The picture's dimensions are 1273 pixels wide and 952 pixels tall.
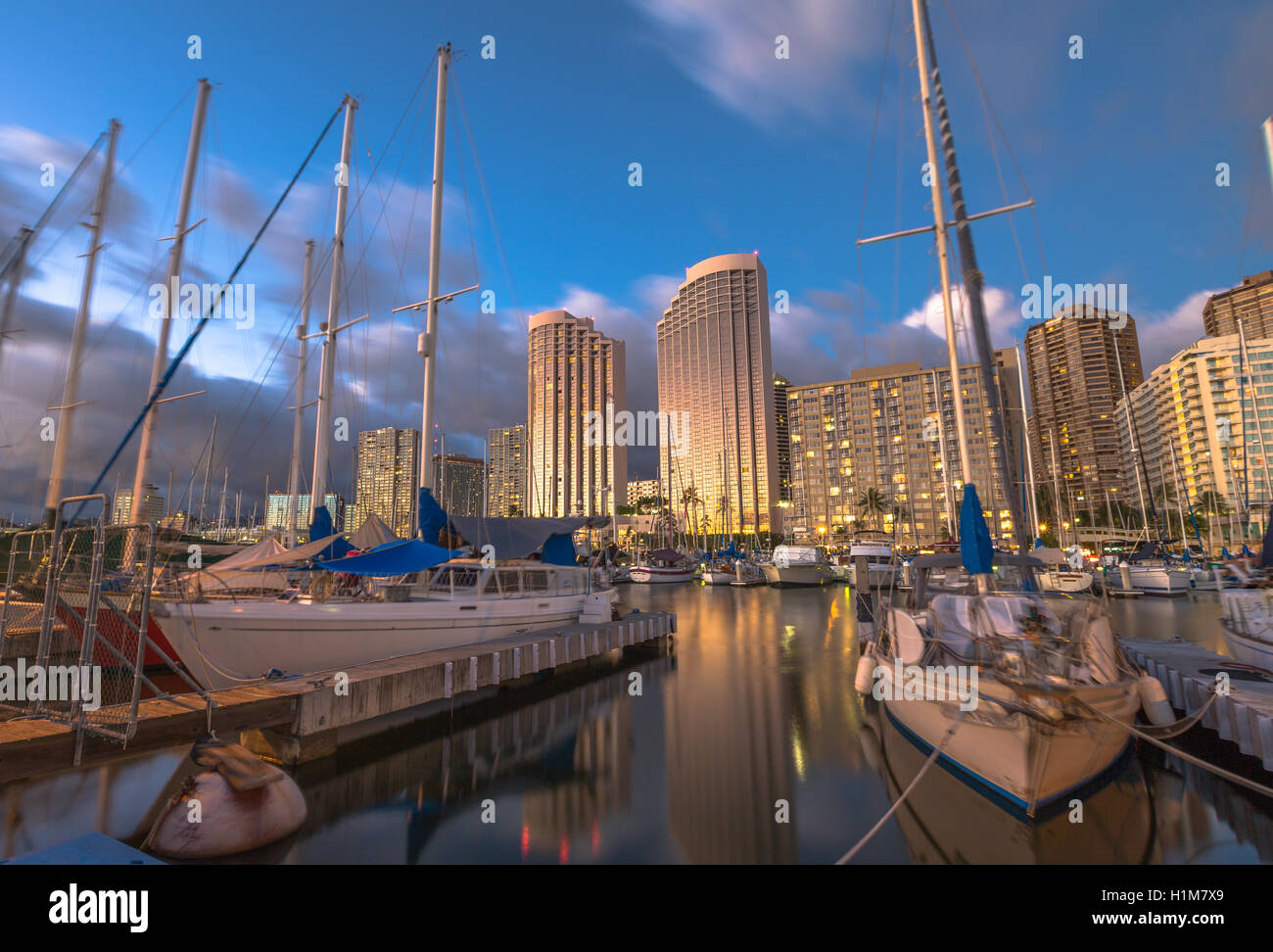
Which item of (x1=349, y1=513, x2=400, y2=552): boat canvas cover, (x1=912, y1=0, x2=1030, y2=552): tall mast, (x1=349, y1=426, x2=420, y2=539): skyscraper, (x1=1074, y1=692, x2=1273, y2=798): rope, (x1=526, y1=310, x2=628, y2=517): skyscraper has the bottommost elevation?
(x1=1074, y1=692, x2=1273, y2=798): rope

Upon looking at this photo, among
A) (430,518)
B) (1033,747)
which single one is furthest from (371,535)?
(1033,747)

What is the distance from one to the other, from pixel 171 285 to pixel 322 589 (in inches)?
588

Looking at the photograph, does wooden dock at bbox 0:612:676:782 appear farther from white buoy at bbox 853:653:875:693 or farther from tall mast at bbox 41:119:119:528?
tall mast at bbox 41:119:119:528

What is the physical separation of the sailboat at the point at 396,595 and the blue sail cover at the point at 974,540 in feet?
38.9

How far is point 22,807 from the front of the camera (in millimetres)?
8602

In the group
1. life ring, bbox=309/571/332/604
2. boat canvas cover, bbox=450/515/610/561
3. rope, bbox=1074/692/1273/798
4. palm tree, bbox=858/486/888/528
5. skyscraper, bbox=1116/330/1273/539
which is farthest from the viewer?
palm tree, bbox=858/486/888/528

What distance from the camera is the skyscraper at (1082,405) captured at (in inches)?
6134

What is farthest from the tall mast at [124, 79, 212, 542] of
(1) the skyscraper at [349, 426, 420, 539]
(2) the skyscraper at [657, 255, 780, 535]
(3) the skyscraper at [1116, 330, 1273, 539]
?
(2) the skyscraper at [657, 255, 780, 535]

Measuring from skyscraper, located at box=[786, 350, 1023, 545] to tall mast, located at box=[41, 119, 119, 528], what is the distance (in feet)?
391

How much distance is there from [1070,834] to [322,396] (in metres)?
23.9

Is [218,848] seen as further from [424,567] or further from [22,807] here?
[424,567]

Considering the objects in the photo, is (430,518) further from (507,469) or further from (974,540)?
(507,469)

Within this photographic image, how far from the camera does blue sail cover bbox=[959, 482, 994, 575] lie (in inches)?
404
